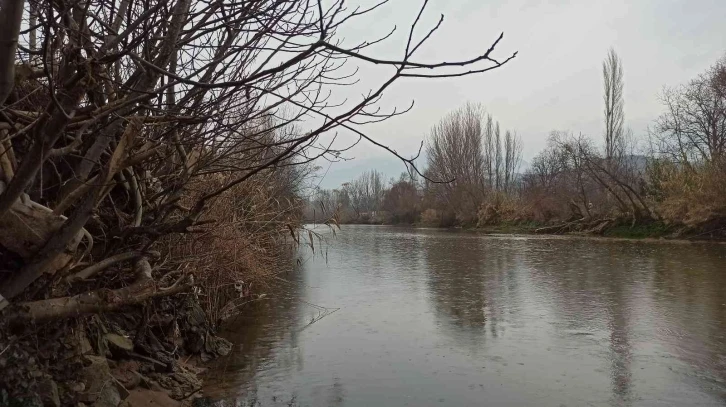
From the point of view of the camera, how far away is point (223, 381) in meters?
6.64

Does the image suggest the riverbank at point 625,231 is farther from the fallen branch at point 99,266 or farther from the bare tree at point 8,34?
the bare tree at point 8,34

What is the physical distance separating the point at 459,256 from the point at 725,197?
13.1 meters

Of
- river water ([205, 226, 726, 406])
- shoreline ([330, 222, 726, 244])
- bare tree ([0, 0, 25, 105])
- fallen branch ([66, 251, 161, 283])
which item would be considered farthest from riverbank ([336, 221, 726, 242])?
bare tree ([0, 0, 25, 105])

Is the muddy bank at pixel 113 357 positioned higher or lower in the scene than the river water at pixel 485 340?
higher

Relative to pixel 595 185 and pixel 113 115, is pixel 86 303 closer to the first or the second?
pixel 113 115

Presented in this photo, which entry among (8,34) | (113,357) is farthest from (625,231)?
(8,34)

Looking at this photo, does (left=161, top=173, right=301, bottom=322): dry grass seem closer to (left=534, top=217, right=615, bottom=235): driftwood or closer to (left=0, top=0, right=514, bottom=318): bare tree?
(left=0, top=0, right=514, bottom=318): bare tree

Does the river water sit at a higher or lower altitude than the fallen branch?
lower

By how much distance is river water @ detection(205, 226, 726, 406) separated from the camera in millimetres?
6184

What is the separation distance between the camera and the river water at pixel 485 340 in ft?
20.3

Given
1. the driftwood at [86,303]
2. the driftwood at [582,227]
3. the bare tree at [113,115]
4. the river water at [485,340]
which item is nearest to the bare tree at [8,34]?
the bare tree at [113,115]

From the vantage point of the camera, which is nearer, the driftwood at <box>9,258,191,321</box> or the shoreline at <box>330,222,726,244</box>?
the driftwood at <box>9,258,191,321</box>

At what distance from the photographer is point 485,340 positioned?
27.8ft

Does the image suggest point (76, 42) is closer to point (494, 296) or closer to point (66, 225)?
point (66, 225)
